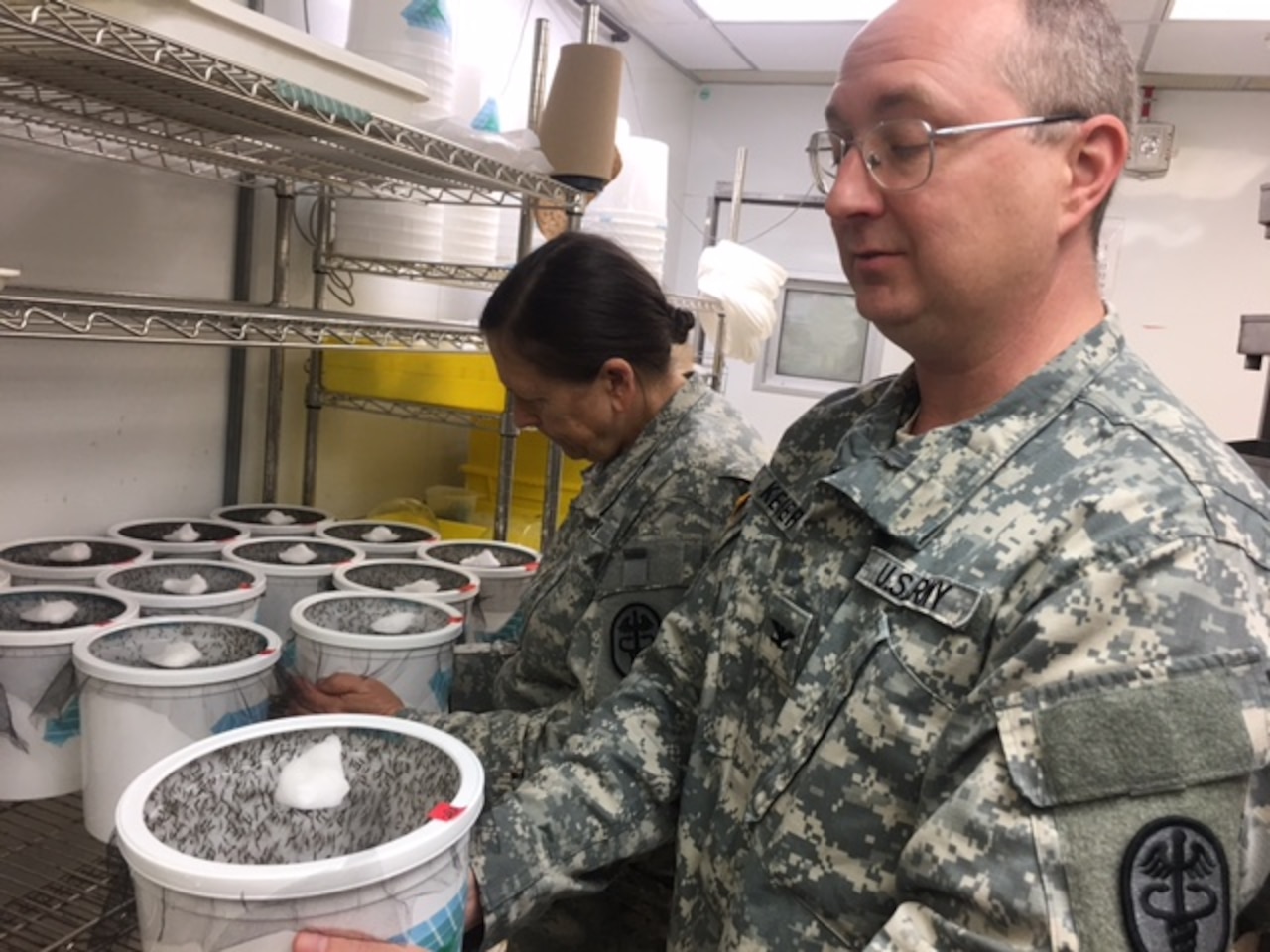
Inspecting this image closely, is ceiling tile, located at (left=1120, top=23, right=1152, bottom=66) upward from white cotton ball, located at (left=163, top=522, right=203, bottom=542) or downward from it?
upward

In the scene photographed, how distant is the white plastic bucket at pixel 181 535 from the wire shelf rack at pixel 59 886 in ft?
1.29

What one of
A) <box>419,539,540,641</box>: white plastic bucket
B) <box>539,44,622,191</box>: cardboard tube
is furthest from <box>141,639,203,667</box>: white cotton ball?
<box>539,44,622,191</box>: cardboard tube

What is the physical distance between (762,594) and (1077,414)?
0.99ft

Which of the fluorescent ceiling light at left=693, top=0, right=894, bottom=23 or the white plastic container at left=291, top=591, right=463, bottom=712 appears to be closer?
the white plastic container at left=291, top=591, right=463, bottom=712

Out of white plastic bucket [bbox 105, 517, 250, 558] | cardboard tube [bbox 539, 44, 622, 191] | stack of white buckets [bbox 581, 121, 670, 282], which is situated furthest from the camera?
stack of white buckets [bbox 581, 121, 670, 282]

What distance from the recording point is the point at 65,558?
4.44 ft

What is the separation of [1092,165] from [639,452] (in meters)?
0.68

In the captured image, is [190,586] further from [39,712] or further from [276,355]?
[276,355]

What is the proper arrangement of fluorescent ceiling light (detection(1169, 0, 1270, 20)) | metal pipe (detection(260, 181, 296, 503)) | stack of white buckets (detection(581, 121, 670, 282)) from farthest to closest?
1. fluorescent ceiling light (detection(1169, 0, 1270, 20))
2. stack of white buckets (detection(581, 121, 670, 282))
3. metal pipe (detection(260, 181, 296, 503))

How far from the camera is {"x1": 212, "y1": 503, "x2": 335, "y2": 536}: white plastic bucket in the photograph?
167 centimetres

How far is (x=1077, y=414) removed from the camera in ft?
2.28

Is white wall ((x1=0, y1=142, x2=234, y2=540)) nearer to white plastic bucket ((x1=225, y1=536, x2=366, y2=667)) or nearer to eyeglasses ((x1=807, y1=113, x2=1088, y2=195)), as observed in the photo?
white plastic bucket ((x1=225, y1=536, x2=366, y2=667))

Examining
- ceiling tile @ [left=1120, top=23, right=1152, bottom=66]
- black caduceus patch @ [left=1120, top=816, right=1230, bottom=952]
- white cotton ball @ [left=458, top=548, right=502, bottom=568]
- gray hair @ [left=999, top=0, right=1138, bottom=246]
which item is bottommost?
white cotton ball @ [left=458, top=548, right=502, bottom=568]

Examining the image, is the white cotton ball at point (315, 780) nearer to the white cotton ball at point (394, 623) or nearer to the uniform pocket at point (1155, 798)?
the white cotton ball at point (394, 623)
